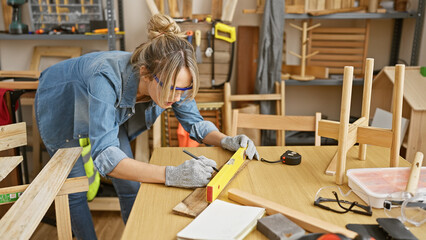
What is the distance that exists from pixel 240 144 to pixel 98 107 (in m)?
0.55

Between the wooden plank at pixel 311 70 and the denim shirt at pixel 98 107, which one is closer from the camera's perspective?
the denim shirt at pixel 98 107

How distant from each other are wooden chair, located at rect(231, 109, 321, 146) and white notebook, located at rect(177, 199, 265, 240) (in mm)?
809

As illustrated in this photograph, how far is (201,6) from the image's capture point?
9.60 ft

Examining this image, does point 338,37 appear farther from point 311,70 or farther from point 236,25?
point 236,25

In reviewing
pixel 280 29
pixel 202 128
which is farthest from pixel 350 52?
pixel 202 128

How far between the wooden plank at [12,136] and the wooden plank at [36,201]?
0.18m

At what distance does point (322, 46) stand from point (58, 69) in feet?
6.68

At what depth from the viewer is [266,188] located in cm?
118

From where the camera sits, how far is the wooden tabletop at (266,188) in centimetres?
96

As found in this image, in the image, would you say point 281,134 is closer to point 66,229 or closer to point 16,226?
point 66,229

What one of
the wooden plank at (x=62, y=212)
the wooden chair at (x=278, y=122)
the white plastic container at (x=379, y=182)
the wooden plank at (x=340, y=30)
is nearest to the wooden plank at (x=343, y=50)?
the wooden plank at (x=340, y=30)

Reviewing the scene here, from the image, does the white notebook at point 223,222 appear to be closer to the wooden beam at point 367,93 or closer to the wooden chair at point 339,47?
the wooden beam at point 367,93

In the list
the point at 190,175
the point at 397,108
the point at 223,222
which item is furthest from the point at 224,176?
the point at 397,108

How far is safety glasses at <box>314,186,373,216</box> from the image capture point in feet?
3.37
